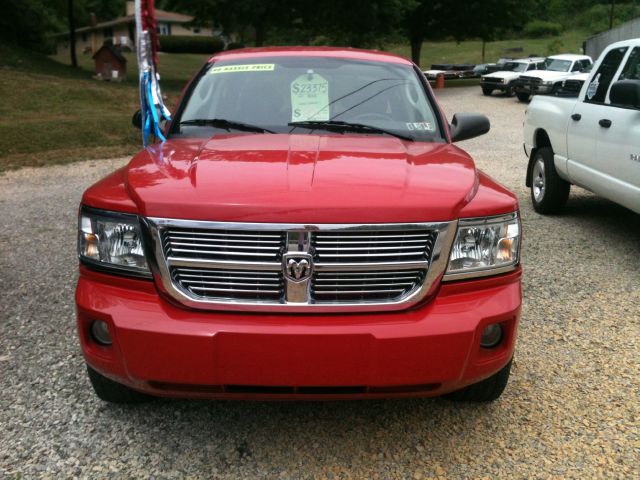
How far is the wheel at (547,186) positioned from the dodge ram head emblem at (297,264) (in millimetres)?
4929

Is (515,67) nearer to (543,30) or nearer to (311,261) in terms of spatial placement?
(311,261)

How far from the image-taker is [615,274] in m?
4.96

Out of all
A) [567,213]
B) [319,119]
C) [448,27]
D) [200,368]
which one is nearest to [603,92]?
[567,213]

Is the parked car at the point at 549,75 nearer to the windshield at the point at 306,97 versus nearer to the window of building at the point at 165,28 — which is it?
the windshield at the point at 306,97

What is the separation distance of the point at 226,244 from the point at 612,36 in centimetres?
4229

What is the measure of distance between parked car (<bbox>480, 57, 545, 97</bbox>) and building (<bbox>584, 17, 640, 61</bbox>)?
26.3 ft

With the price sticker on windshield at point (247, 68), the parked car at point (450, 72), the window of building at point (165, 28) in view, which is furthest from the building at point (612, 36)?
the window of building at point (165, 28)

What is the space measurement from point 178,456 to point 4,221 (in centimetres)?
510

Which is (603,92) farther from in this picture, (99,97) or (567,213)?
(99,97)

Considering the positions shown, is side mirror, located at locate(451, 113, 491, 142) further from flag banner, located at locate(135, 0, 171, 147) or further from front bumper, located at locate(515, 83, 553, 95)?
front bumper, located at locate(515, 83, 553, 95)

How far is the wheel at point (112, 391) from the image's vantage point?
2779 millimetres

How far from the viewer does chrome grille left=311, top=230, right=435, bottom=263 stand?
230cm

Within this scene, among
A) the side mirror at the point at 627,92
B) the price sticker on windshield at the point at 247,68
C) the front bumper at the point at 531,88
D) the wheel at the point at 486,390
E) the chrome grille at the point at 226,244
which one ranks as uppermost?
the price sticker on windshield at the point at 247,68

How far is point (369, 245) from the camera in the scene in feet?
7.61
